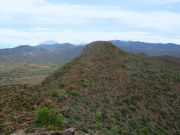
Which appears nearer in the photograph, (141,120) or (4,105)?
(4,105)

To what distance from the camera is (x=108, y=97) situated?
39.3m

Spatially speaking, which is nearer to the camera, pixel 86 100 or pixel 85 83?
pixel 86 100

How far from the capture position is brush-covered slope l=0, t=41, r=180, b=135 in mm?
28188

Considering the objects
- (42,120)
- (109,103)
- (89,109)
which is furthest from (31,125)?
(109,103)

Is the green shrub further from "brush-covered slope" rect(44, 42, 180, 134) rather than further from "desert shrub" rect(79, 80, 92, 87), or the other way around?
"desert shrub" rect(79, 80, 92, 87)

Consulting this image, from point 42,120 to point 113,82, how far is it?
77.7 feet

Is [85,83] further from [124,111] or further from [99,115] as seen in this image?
[99,115]

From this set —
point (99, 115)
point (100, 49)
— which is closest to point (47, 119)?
point (99, 115)

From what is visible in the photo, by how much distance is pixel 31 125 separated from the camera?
883 inches

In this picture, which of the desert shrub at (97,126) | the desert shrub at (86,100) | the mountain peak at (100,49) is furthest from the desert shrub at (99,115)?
the mountain peak at (100,49)

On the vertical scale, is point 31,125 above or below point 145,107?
above

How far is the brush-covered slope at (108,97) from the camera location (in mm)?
28188

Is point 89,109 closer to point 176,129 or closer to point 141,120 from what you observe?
point 141,120

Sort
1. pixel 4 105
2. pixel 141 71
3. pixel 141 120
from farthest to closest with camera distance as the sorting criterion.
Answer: pixel 141 71 < pixel 141 120 < pixel 4 105
